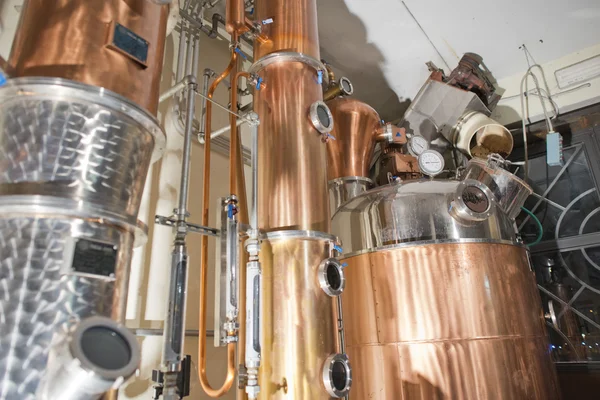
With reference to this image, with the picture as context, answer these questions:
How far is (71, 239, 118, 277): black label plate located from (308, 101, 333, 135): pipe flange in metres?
1.03

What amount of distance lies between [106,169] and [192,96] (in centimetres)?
52

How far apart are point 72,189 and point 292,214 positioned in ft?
2.70

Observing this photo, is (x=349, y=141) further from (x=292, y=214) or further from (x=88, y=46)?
(x=88, y=46)

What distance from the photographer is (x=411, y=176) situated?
258 centimetres

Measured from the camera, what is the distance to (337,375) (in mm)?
1442

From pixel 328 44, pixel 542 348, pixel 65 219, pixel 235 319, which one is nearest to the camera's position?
pixel 65 219

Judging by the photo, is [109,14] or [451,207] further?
[451,207]

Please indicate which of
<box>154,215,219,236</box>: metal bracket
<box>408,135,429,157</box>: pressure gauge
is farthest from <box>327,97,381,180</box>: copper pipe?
<box>154,215,219,236</box>: metal bracket

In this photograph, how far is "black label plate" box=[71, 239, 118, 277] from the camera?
2.90ft

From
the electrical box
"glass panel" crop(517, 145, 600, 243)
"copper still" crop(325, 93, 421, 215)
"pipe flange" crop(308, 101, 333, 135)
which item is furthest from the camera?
"glass panel" crop(517, 145, 600, 243)

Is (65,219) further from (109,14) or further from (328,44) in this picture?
(328,44)

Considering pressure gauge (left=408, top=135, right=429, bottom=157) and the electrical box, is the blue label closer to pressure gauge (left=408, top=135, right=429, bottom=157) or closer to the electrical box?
pressure gauge (left=408, top=135, right=429, bottom=157)

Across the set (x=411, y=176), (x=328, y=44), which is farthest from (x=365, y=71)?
(x=411, y=176)

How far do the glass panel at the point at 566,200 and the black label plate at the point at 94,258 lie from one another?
3.15 meters
